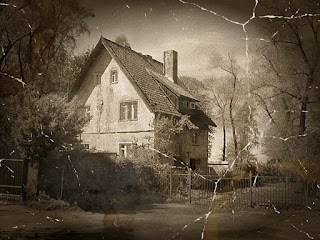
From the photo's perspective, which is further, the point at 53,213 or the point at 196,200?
the point at 196,200

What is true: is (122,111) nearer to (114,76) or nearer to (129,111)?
(129,111)

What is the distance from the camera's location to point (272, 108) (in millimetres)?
9820

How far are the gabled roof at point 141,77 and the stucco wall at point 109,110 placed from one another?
11.6 inches

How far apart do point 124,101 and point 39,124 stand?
467 centimetres

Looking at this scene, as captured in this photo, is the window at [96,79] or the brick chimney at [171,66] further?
the brick chimney at [171,66]

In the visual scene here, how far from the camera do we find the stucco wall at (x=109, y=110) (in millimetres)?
10555

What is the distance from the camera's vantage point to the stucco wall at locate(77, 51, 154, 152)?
1055 centimetres

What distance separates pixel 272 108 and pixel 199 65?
9.02ft

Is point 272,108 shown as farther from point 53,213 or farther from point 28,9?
point 28,9

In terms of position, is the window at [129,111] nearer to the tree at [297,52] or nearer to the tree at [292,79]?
the tree at [292,79]

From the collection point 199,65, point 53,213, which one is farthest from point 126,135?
point 53,213

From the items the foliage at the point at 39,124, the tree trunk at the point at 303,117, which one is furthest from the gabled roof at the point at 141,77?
the tree trunk at the point at 303,117

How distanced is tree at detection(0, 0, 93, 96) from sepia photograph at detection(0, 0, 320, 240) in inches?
1.4

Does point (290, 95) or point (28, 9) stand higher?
point (28, 9)
